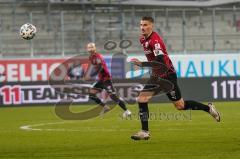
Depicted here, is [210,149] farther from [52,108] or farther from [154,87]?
[52,108]

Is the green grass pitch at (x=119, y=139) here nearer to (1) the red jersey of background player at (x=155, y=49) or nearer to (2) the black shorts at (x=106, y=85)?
(1) the red jersey of background player at (x=155, y=49)

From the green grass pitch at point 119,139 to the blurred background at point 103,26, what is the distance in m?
11.2

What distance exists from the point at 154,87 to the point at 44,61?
1669 centimetres

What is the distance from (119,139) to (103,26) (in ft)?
67.6

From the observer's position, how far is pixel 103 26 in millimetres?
34219

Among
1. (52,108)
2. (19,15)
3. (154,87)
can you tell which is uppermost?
(19,15)

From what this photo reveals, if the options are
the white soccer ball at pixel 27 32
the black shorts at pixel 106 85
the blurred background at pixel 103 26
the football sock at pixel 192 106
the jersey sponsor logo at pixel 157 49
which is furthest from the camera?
the blurred background at pixel 103 26

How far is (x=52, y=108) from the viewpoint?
2808 cm

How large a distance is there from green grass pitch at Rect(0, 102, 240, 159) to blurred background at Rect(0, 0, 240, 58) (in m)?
11.2

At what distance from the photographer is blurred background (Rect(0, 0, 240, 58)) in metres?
32.4

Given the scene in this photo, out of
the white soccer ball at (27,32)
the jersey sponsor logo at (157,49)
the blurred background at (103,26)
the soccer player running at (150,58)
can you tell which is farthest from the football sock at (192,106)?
the blurred background at (103,26)

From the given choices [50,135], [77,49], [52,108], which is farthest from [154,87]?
[77,49]

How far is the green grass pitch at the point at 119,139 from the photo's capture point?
11.1m

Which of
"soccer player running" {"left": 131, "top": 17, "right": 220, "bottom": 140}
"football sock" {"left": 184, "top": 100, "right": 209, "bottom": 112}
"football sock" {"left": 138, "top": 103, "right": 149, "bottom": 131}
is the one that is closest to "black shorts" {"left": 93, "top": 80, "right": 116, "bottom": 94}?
"football sock" {"left": 184, "top": 100, "right": 209, "bottom": 112}
